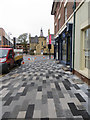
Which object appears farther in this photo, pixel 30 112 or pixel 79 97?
pixel 79 97

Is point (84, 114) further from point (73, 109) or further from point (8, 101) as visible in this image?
point (8, 101)

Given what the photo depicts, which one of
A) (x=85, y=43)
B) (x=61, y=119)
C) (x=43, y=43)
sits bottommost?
(x=61, y=119)

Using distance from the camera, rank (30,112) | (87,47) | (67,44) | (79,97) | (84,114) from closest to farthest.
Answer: (84,114), (30,112), (79,97), (87,47), (67,44)

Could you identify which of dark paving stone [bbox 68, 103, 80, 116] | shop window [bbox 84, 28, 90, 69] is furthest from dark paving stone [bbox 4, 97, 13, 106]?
shop window [bbox 84, 28, 90, 69]

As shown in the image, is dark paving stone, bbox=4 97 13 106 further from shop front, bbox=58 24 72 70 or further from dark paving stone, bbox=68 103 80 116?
shop front, bbox=58 24 72 70

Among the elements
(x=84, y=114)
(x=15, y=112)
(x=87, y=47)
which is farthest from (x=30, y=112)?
(x=87, y=47)

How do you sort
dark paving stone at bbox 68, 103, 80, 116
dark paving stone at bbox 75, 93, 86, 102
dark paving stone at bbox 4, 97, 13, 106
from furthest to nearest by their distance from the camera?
1. dark paving stone at bbox 75, 93, 86, 102
2. dark paving stone at bbox 4, 97, 13, 106
3. dark paving stone at bbox 68, 103, 80, 116

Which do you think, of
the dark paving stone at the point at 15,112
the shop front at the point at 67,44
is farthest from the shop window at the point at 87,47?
the dark paving stone at the point at 15,112

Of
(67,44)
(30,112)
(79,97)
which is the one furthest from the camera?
(67,44)

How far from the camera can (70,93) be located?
10.6 ft

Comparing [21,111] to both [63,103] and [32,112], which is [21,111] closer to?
[32,112]

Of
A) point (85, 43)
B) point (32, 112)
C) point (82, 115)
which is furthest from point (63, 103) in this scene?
point (85, 43)

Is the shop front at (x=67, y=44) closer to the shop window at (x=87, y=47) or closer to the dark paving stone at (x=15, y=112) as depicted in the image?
the shop window at (x=87, y=47)

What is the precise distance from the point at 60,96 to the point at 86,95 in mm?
996
